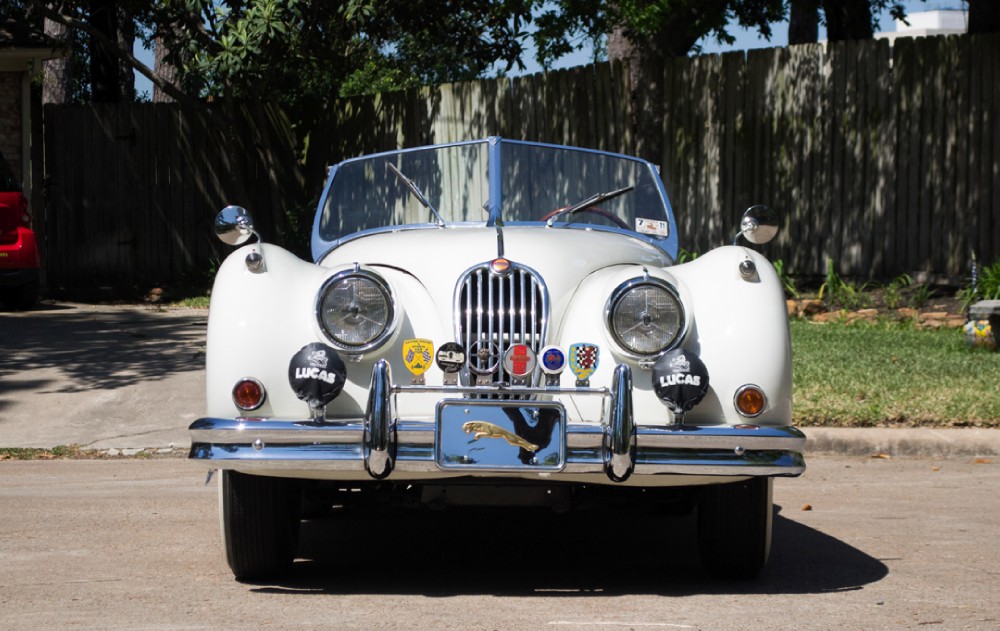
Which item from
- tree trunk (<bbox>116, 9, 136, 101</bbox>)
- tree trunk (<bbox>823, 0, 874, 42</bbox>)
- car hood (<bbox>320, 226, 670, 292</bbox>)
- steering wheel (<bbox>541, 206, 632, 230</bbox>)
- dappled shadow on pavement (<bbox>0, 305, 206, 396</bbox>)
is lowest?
dappled shadow on pavement (<bbox>0, 305, 206, 396</bbox>)

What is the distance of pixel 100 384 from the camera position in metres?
9.16

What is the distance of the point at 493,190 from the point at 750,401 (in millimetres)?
1691

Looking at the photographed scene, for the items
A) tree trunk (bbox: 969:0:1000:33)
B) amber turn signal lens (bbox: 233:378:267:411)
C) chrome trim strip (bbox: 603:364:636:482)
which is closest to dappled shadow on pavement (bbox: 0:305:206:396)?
amber turn signal lens (bbox: 233:378:267:411)

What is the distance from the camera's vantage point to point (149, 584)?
15.8 feet

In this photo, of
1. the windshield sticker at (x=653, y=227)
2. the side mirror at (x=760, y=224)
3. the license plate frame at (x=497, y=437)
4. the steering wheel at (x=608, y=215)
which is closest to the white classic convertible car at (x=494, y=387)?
the license plate frame at (x=497, y=437)

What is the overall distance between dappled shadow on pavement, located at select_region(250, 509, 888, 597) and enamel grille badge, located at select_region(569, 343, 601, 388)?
60 cm

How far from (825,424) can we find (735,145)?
220 inches

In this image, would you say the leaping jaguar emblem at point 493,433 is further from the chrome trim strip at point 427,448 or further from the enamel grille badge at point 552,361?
the enamel grille badge at point 552,361

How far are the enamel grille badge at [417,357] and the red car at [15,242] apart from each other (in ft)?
31.4

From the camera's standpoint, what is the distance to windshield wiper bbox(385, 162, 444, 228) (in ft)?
19.6

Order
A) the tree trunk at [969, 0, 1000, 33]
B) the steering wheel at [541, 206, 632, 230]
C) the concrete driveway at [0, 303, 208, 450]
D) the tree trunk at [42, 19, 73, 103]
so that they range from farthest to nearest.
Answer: the tree trunk at [42, 19, 73, 103], the tree trunk at [969, 0, 1000, 33], the concrete driveway at [0, 303, 208, 450], the steering wheel at [541, 206, 632, 230]

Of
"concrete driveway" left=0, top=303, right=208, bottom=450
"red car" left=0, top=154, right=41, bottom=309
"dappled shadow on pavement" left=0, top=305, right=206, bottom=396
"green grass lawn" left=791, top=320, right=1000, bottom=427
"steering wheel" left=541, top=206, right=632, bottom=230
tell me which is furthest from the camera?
"red car" left=0, top=154, right=41, bottom=309

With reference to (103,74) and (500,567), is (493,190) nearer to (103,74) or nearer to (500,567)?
(500,567)

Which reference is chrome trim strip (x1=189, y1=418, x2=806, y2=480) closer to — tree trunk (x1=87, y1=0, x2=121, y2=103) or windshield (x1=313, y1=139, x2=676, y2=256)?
windshield (x1=313, y1=139, x2=676, y2=256)
